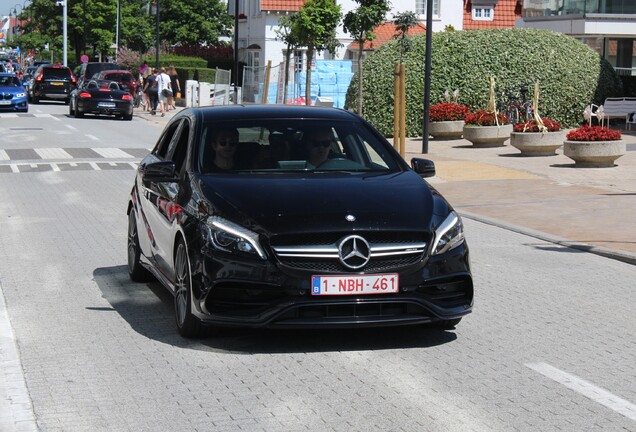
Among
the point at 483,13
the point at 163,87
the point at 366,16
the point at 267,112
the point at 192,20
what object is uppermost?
the point at 483,13

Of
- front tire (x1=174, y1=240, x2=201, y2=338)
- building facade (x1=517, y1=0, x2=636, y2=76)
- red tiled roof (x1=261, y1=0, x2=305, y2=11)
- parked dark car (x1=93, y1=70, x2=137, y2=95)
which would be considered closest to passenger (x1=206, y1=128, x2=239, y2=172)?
front tire (x1=174, y1=240, x2=201, y2=338)

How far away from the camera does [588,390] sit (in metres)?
6.64

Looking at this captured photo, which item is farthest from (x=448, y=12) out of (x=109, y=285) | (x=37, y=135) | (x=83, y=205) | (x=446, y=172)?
(x=109, y=285)

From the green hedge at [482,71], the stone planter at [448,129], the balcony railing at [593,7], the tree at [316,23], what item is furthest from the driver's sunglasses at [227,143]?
the tree at [316,23]

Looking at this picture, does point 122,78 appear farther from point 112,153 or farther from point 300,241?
point 300,241

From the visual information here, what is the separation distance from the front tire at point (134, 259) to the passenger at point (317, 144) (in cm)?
205

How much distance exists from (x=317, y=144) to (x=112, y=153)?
18.0 meters

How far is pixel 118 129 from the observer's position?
120 feet

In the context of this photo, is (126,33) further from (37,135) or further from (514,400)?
(514,400)

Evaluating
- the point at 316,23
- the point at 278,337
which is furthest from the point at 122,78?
the point at 278,337

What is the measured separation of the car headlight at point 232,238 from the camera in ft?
23.7

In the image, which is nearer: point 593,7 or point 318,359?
point 318,359

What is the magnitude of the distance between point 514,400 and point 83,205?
1068 cm

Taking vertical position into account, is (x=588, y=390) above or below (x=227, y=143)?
below
